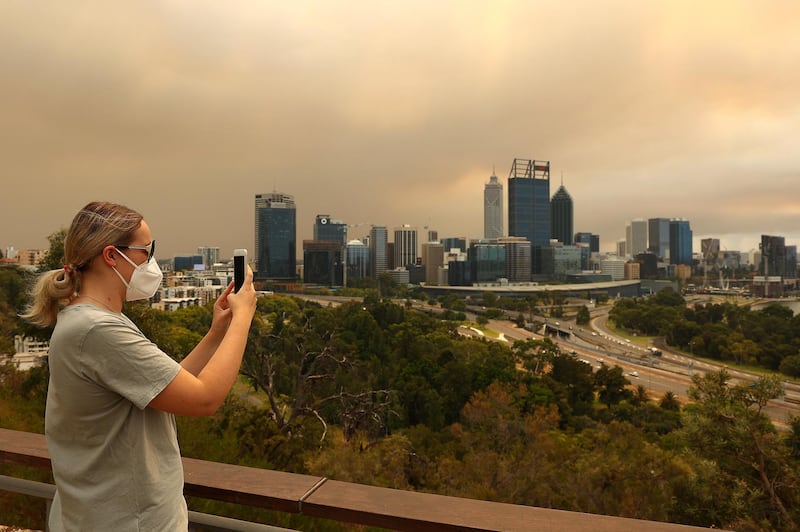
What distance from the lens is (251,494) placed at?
928 mm

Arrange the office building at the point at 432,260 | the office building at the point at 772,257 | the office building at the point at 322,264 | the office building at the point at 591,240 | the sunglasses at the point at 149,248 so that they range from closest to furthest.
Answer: the sunglasses at the point at 149,248 < the office building at the point at 322,264 < the office building at the point at 772,257 < the office building at the point at 432,260 < the office building at the point at 591,240

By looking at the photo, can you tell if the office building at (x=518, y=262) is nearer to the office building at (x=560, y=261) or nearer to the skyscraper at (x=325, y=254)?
the office building at (x=560, y=261)

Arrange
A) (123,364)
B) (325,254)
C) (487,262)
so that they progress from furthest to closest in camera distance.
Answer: (487,262) → (325,254) → (123,364)

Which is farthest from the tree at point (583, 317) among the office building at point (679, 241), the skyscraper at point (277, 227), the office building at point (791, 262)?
the skyscraper at point (277, 227)

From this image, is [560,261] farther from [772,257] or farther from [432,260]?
[772,257]

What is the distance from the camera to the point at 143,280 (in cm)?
79

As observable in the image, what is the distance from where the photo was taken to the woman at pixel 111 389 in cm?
62

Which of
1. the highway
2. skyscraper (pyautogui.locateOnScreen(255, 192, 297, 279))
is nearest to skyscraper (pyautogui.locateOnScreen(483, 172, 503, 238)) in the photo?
the highway

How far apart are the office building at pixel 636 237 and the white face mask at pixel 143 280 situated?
7405 cm

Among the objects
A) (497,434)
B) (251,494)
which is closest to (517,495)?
(497,434)

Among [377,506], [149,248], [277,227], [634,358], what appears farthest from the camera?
[634,358]

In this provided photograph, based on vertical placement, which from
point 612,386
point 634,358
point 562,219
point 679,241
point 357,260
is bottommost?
point 634,358

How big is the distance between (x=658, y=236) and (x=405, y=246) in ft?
120

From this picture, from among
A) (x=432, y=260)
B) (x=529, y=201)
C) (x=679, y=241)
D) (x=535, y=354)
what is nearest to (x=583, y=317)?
(x=535, y=354)
